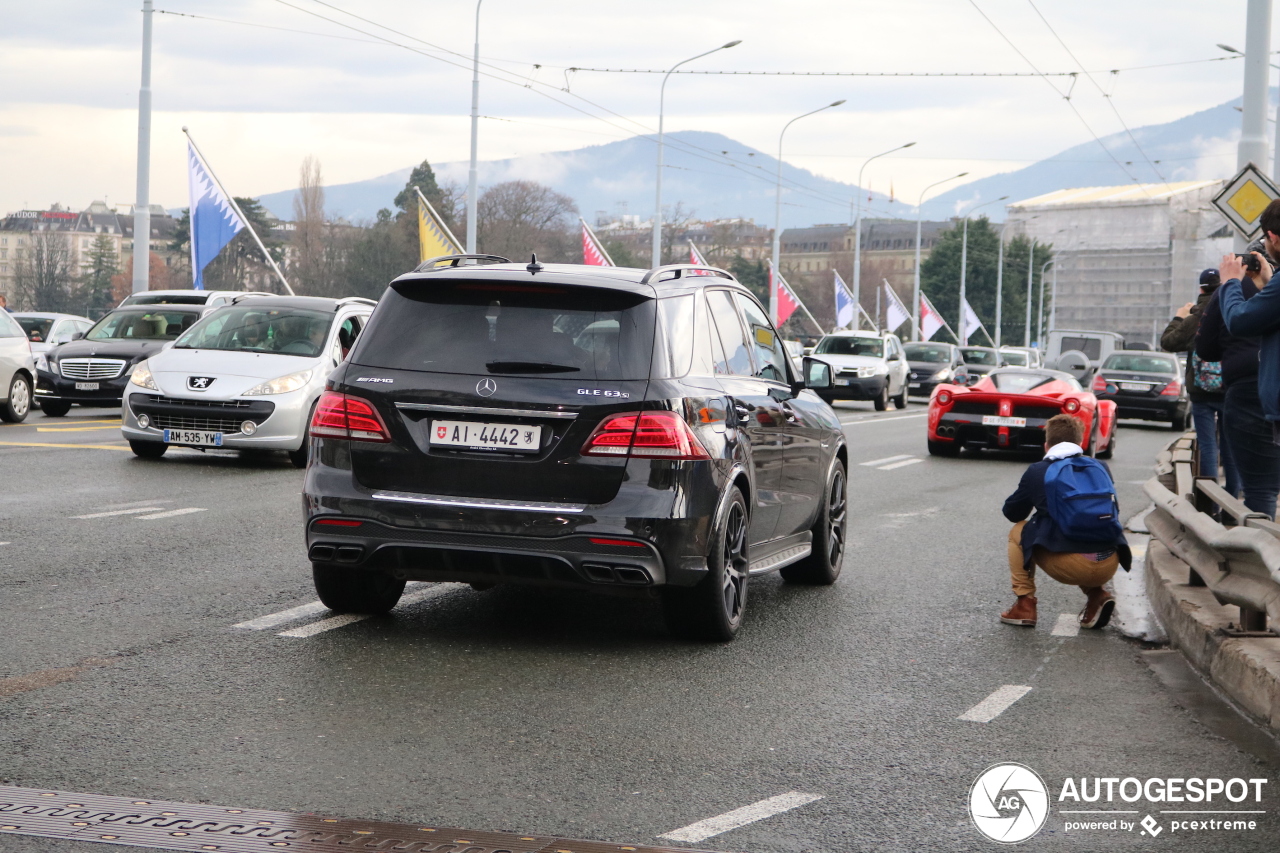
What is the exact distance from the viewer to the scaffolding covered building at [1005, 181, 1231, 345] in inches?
5940

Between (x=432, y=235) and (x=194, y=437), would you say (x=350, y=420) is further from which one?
(x=432, y=235)

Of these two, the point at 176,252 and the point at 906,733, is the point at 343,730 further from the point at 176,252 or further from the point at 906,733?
the point at 176,252

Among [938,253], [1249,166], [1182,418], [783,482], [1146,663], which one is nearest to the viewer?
[1146,663]

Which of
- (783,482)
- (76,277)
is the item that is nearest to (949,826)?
(783,482)

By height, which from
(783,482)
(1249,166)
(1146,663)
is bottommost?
(1146,663)

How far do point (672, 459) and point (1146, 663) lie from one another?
8.13ft

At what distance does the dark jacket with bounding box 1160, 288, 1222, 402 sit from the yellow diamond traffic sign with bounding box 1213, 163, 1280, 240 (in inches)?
142

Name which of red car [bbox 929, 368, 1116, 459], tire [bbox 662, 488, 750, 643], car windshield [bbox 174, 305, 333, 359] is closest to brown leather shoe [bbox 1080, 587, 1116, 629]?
tire [bbox 662, 488, 750, 643]

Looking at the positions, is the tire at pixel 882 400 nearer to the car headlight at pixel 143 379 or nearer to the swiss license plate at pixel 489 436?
the car headlight at pixel 143 379

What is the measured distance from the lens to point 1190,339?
40.3 feet

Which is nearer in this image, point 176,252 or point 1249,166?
point 1249,166

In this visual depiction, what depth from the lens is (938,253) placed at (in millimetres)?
117312

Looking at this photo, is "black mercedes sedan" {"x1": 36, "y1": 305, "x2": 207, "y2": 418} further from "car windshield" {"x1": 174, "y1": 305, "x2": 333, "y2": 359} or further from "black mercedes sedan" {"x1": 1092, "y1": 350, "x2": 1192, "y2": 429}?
"black mercedes sedan" {"x1": 1092, "y1": 350, "x2": 1192, "y2": 429}

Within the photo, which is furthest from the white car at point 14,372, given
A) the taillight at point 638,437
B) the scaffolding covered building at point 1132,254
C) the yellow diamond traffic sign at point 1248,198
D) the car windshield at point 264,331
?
the scaffolding covered building at point 1132,254
